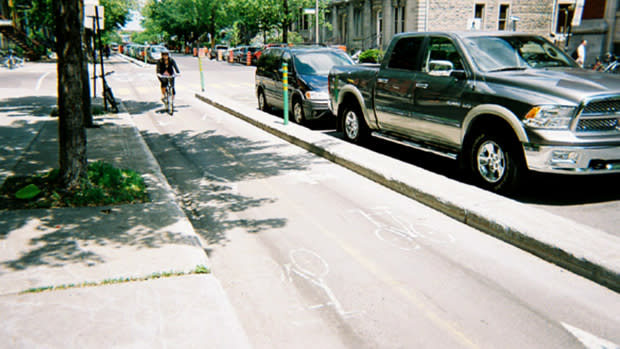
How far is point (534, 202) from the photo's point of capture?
6.38 meters

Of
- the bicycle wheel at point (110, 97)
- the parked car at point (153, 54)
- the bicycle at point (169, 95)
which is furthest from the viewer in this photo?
the parked car at point (153, 54)

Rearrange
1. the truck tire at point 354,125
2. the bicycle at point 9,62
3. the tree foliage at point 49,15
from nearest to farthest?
1. the truck tire at point 354,125
2. the bicycle at point 9,62
3. the tree foliage at point 49,15

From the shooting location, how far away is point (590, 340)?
345 cm

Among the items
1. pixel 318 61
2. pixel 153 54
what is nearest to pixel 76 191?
pixel 318 61

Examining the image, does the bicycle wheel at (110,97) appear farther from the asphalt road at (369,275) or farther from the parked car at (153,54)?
the parked car at (153,54)

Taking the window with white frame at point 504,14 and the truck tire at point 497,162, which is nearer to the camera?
the truck tire at point 497,162

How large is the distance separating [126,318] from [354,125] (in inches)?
282

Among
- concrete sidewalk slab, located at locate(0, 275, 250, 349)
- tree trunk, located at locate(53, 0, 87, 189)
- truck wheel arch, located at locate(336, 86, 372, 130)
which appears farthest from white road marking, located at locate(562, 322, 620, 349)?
truck wheel arch, located at locate(336, 86, 372, 130)

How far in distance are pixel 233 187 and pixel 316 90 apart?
536cm

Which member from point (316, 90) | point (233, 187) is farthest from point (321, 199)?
point (316, 90)

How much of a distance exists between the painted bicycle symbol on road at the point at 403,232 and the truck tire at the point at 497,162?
1.42 metres

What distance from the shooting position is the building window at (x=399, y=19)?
128 feet

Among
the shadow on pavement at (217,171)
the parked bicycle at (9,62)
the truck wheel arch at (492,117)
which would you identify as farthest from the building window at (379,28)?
the truck wheel arch at (492,117)

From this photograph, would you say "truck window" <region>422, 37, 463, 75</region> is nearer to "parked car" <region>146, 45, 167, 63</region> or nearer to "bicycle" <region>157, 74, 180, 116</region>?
"bicycle" <region>157, 74, 180, 116</region>
